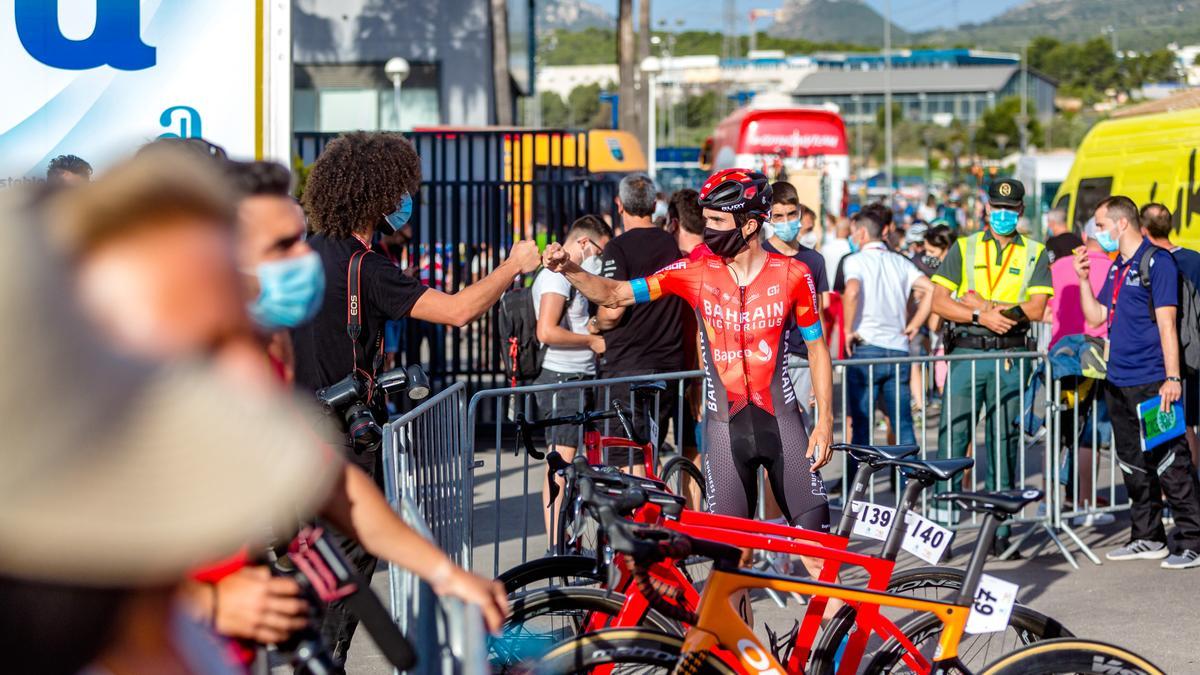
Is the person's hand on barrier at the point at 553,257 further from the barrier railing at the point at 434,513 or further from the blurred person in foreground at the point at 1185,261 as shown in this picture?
the blurred person in foreground at the point at 1185,261

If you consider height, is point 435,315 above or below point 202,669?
above

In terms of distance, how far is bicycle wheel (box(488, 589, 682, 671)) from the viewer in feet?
13.3

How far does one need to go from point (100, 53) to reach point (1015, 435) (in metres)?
5.54

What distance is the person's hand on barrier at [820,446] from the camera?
5672 mm

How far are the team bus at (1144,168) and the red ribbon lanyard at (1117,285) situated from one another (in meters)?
3.35

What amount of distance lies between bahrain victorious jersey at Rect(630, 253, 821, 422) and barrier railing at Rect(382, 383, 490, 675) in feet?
3.40

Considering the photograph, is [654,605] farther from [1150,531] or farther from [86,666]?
[1150,531]

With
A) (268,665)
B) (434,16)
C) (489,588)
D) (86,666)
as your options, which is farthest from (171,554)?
(434,16)

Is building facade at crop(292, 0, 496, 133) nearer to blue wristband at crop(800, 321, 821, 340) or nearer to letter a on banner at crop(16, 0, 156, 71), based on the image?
letter a on banner at crop(16, 0, 156, 71)

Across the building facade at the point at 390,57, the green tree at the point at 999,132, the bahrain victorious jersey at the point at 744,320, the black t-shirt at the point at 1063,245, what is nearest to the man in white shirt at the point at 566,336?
the bahrain victorious jersey at the point at 744,320

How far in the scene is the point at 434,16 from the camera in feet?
90.9

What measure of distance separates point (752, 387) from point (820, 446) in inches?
14.2

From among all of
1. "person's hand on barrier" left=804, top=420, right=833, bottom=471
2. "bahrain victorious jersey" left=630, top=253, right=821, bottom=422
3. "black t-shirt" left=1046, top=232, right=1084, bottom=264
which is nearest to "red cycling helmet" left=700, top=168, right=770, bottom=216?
"bahrain victorious jersey" left=630, top=253, right=821, bottom=422

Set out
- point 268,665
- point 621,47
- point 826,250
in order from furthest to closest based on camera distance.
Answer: point 621,47 < point 826,250 < point 268,665
